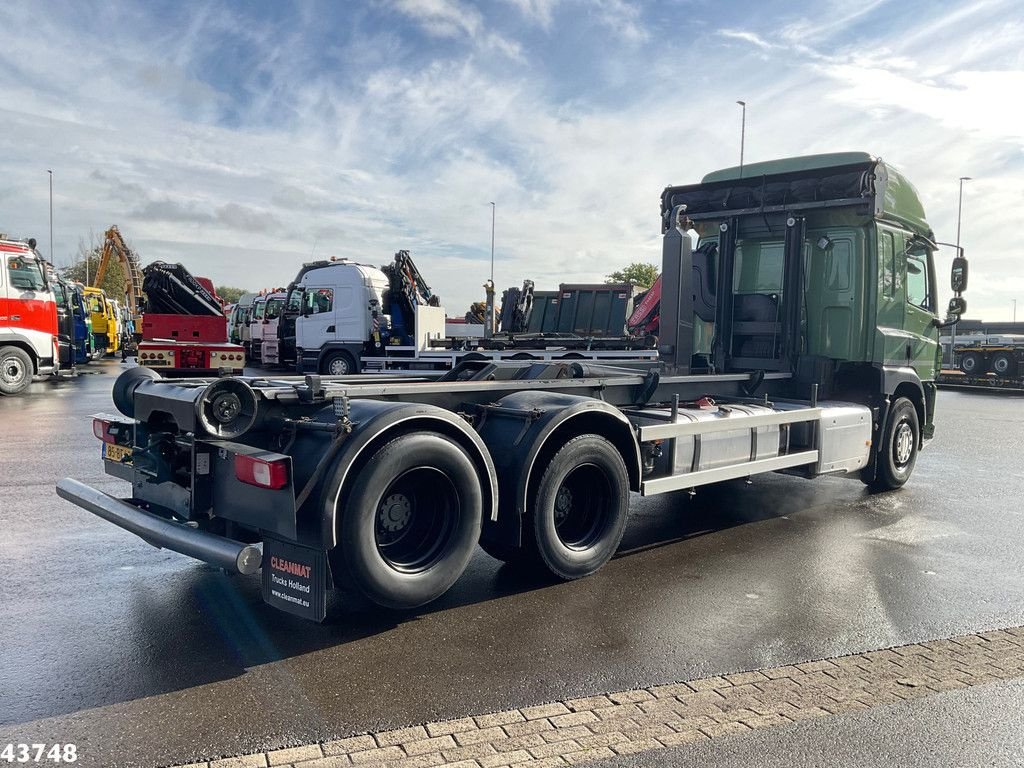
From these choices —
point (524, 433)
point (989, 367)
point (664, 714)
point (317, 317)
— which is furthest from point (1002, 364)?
point (664, 714)

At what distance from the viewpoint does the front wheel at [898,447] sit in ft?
28.5

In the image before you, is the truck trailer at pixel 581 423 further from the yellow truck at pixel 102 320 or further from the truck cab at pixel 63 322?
the yellow truck at pixel 102 320

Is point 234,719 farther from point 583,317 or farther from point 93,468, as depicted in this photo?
point 583,317

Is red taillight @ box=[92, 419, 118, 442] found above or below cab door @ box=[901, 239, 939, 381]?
below

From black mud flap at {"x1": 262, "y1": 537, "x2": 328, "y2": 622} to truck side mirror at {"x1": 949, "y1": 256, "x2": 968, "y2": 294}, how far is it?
805cm

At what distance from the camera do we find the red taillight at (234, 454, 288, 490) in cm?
406

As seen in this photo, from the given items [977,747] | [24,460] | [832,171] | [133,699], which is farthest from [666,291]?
[24,460]

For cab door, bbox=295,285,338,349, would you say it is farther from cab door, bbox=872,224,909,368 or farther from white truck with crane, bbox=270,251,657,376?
cab door, bbox=872,224,909,368

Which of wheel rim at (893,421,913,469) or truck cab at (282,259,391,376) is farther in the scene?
truck cab at (282,259,391,376)

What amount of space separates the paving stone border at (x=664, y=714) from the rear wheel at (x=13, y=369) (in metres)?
16.8

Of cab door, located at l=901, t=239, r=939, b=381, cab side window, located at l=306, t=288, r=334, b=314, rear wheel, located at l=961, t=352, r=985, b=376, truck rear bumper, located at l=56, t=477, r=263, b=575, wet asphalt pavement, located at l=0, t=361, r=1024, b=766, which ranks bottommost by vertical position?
wet asphalt pavement, located at l=0, t=361, r=1024, b=766

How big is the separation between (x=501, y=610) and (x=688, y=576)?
151 centimetres

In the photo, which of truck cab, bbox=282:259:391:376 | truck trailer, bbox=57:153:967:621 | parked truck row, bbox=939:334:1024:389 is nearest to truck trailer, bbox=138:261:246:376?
truck cab, bbox=282:259:391:376

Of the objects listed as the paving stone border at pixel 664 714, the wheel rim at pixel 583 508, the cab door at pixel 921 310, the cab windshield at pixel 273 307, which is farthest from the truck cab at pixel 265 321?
the paving stone border at pixel 664 714
